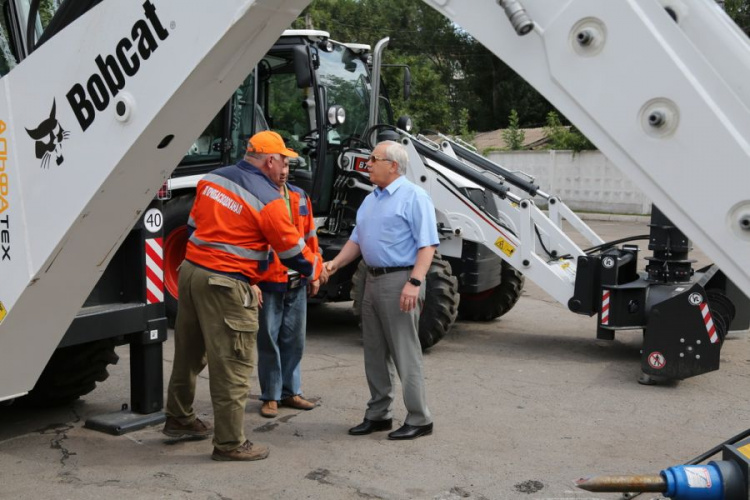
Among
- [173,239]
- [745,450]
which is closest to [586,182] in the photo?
[173,239]

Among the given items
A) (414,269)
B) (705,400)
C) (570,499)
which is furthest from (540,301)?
(570,499)

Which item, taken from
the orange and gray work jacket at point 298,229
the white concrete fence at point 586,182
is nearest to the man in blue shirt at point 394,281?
the orange and gray work jacket at point 298,229

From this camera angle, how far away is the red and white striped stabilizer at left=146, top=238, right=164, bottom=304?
5109mm

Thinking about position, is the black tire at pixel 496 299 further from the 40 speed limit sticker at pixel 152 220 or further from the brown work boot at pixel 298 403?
the 40 speed limit sticker at pixel 152 220

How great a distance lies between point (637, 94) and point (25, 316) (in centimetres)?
315

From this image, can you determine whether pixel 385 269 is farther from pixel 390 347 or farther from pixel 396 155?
Result: pixel 396 155

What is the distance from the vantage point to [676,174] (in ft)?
6.31

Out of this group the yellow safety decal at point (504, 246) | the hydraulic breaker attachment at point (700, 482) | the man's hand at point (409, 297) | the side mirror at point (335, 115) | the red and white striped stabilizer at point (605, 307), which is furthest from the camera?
the side mirror at point (335, 115)

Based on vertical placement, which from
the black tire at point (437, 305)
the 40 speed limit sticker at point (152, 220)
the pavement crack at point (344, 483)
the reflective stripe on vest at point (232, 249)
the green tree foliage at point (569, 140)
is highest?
the green tree foliage at point (569, 140)

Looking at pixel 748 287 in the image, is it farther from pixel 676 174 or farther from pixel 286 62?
pixel 286 62

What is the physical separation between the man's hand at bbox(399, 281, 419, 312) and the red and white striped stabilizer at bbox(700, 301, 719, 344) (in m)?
2.36

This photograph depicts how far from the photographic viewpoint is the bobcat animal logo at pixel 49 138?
11.8 feet

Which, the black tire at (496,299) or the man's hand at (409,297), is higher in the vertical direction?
the man's hand at (409,297)

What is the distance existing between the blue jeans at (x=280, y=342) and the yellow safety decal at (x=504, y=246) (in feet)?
7.11
